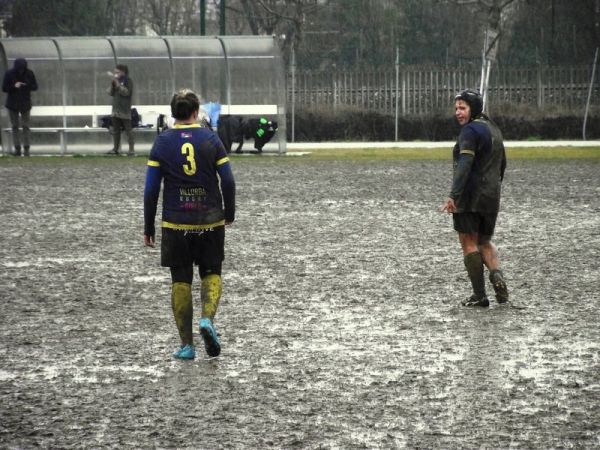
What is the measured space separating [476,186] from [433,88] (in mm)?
28649

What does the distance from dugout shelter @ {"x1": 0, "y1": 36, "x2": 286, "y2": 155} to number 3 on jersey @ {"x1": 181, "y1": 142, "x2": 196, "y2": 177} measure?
24.0 metres

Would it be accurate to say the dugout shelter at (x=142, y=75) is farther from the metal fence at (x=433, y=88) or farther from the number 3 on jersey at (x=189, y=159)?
the number 3 on jersey at (x=189, y=159)

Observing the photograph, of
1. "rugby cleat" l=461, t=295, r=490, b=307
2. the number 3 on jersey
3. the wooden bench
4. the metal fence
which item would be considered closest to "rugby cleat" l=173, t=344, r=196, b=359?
the number 3 on jersey

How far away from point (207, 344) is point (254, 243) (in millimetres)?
6256

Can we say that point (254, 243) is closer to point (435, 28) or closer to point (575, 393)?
point (575, 393)

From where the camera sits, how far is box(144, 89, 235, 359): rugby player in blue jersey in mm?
8625

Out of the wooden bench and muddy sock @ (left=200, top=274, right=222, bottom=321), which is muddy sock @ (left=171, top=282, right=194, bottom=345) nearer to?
muddy sock @ (left=200, top=274, right=222, bottom=321)

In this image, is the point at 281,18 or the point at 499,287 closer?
the point at 499,287

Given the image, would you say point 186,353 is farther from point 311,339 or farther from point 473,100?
point 473,100

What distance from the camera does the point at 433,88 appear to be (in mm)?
39062

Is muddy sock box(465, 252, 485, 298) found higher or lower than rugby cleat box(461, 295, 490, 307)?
higher

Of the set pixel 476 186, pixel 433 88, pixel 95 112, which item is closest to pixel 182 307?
pixel 476 186

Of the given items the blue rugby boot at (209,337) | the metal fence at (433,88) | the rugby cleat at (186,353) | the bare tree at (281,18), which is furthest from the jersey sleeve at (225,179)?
the bare tree at (281,18)

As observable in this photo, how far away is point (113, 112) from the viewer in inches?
1190
